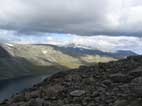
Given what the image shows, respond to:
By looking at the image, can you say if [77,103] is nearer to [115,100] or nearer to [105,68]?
[115,100]

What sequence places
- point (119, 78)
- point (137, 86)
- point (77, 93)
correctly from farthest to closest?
1. point (119, 78)
2. point (77, 93)
3. point (137, 86)

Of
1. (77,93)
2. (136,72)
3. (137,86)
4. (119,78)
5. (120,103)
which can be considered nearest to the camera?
(120,103)

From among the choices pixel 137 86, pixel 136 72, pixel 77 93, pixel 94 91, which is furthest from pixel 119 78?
pixel 77 93

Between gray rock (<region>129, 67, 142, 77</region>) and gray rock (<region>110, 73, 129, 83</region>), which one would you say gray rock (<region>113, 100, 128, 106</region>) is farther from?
gray rock (<region>129, 67, 142, 77</region>)

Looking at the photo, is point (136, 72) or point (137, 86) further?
point (136, 72)

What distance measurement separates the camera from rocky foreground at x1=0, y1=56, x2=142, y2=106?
71.6 feet

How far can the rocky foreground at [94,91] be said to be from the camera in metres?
21.8

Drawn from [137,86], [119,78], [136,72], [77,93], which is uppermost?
[136,72]

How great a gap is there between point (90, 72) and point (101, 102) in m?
8.30

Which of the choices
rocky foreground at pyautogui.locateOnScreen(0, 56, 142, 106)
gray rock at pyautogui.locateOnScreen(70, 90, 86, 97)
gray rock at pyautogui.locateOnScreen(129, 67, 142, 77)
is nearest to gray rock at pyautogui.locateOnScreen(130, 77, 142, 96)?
rocky foreground at pyautogui.locateOnScreen(0, 56, 142, 106)

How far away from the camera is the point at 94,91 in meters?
23.6

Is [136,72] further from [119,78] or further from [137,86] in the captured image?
[137,86]

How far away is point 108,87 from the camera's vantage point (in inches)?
961

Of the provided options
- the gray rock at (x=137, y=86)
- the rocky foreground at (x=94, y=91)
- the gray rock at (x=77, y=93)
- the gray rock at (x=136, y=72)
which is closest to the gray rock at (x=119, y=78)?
the rocky foreground at (x=94, y=91)
